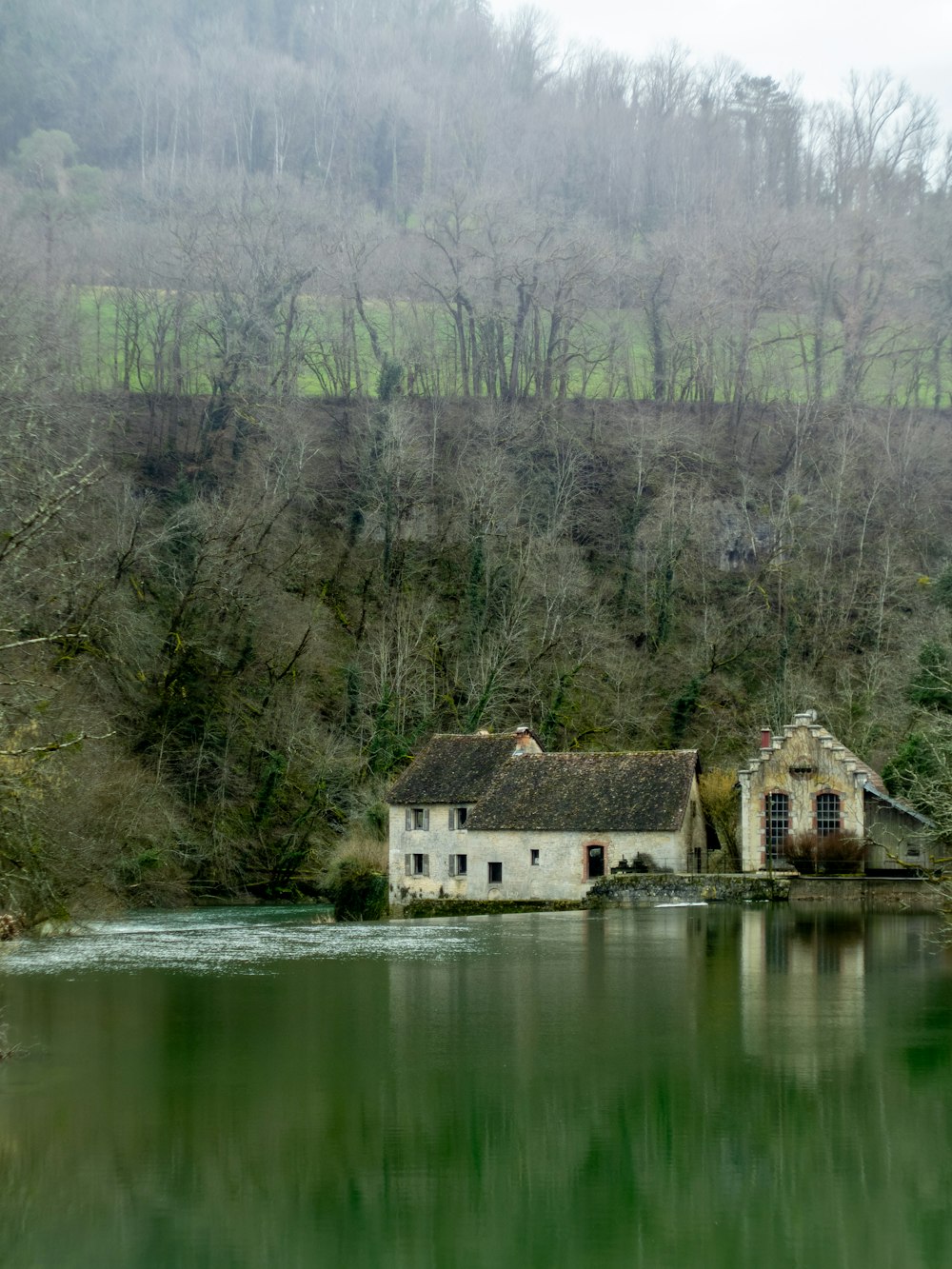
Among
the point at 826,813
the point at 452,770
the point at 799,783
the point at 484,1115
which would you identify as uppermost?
the point at 452,770

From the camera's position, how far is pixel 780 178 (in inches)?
4129

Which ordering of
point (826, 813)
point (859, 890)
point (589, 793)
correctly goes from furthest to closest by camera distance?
point (826, 813) < point (589, 793) < point (859, 890)

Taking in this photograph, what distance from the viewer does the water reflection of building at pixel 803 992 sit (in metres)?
21.9

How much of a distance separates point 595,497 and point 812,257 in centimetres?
2213

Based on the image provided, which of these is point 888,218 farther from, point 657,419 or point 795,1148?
point 795,1148

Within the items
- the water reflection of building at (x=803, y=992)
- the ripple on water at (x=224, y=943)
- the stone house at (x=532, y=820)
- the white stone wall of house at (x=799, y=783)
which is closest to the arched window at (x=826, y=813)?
the white stone wall of house at (x=799, y=783)

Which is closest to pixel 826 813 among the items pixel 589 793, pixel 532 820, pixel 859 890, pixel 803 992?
pixel 859 890

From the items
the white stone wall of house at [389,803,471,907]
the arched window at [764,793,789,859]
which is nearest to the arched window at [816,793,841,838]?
the arched window at [764,793,789,859]

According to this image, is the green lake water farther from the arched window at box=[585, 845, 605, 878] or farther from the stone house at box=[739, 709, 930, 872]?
the stone house at box=[739, 709, 930, 872]

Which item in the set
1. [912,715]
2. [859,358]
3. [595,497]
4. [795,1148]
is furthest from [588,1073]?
[859,358]

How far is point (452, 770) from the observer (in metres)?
52.2

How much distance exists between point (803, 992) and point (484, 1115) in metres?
10.3

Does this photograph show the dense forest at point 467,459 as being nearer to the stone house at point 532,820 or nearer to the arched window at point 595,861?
the stone house at point 532,820

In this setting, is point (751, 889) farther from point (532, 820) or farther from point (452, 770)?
point (452, 770)
